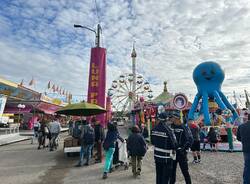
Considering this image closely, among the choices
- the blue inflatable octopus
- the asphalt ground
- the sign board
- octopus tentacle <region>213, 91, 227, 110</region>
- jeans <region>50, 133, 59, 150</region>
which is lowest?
the asphalt ground

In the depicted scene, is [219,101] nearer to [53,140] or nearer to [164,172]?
[53,140]

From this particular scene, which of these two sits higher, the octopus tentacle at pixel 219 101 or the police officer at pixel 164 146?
the octopus tentacle at pixel 219 101

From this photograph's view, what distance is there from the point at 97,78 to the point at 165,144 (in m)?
11.8

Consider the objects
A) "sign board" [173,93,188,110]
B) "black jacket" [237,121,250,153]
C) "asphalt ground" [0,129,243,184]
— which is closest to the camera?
"black jacket" [237,121,250,153]

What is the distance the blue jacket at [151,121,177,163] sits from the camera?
16.0 feet

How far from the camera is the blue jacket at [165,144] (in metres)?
4.88

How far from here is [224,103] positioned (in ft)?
67.5

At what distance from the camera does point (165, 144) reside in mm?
4895

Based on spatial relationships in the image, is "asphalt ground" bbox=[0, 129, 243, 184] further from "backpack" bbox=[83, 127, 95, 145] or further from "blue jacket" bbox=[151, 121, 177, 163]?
"blue jacket" bbox=[151, 121, 177, 163]

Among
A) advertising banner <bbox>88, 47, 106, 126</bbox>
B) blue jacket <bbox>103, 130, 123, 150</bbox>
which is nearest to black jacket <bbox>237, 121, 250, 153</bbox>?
blue jacket <bbox>103, 130, 123, 150</bbox>

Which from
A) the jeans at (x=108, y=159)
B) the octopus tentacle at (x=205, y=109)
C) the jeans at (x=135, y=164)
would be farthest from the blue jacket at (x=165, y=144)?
the octopus tentacle at (x=205, y=109)

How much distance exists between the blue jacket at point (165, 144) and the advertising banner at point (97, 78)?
435 inches

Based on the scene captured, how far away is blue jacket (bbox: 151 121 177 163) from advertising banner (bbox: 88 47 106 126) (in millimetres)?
11039

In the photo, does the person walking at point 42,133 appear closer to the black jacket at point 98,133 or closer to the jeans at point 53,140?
the jeans at point 53,140
